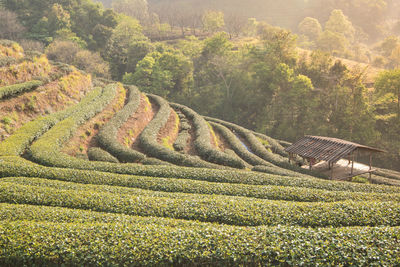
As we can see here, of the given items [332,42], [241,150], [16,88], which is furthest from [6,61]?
[332,42]

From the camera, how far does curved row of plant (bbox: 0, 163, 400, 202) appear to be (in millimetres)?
14383

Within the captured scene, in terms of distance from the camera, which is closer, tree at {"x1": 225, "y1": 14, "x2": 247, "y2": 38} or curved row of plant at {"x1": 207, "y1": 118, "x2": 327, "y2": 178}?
curved row of plant at {"x1": 207, "y1": 118, "x2": 327, "y2": 178}

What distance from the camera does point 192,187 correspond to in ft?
49.9

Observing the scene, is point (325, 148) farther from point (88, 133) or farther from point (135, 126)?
point (88, 133)

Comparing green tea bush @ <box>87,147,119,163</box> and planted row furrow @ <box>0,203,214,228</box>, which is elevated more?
planted row furrow @ <box>0,203,214,228</box>

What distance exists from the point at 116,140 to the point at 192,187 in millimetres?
11901

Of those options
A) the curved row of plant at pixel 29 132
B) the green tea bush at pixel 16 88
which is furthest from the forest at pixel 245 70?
the curved row of plant at pixel 29 132

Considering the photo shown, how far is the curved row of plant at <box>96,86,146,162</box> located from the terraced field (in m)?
0.11

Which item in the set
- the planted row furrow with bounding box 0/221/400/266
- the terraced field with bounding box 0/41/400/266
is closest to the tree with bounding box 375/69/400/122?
the terraced field with bounding box 0/41/400/266

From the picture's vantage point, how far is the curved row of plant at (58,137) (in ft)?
57.5

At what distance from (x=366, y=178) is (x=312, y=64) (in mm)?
36067

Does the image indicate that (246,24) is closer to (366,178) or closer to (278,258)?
(366,178)

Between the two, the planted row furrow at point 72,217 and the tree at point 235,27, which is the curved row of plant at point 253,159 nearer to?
the planted row furrow at point 72,217

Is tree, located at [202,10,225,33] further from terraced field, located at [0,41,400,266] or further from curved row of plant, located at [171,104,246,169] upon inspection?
terraced field, located at [0,41,400,266]
